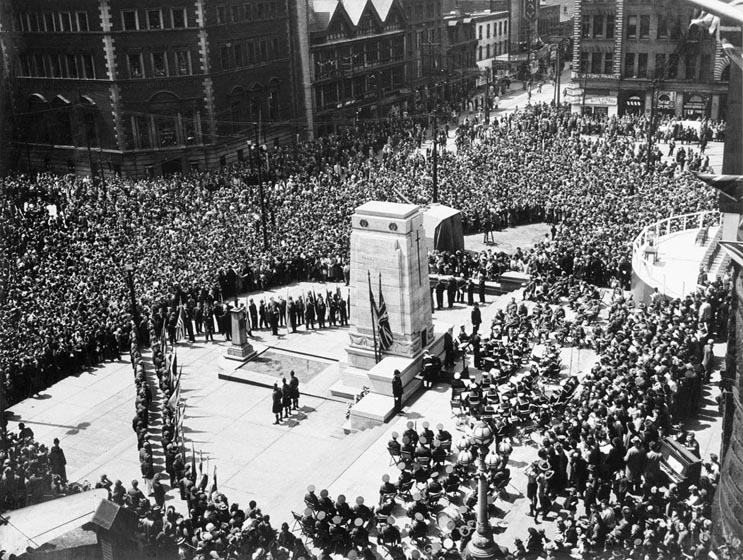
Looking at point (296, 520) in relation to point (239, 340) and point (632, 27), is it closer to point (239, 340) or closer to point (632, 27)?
point (239, 340)

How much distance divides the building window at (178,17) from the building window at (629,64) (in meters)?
38.0

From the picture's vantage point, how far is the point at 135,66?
5938cm

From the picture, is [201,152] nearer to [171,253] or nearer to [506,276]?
[171,253]

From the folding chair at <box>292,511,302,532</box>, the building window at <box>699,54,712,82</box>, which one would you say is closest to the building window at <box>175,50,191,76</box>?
the building window at <box>699,54,712,82</box>

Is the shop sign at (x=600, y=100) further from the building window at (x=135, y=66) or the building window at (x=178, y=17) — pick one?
the building window at (x=135, y=66)

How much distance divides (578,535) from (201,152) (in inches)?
1965

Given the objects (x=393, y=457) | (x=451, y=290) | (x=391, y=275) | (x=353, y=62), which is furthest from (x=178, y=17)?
(x=393, y=457)


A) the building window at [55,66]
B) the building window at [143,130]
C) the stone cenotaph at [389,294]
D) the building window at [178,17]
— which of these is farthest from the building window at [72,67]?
the stone cenotaph at [389,294]

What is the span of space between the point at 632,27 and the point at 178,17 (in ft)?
126

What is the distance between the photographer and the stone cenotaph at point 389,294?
28031 millimetres

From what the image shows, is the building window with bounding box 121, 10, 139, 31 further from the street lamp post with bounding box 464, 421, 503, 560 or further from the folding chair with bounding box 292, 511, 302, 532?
the street lamp post with bounding box 464, 421, 503, 560

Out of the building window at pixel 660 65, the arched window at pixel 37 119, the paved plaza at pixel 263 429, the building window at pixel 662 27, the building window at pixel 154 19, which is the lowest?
the paved plaza at pixel 263 429

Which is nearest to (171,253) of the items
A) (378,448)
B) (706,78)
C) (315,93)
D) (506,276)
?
(506,276)

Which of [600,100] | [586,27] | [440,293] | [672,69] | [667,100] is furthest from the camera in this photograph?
[600,100]
